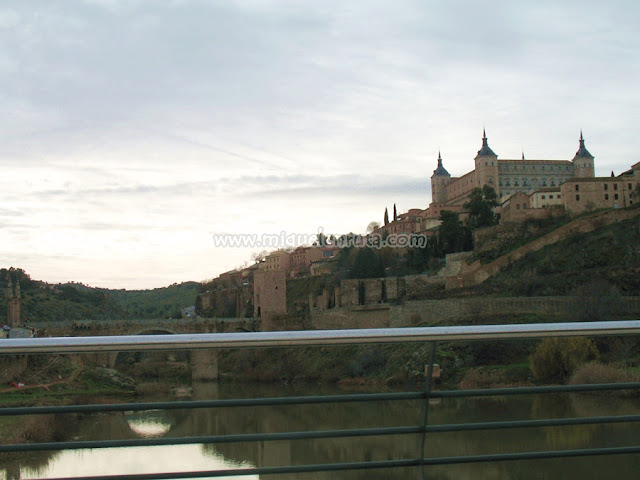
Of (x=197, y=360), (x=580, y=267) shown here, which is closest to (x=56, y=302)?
(x=580, y=267)

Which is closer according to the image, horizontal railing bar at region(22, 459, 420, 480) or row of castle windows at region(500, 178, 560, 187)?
horizontal railing bar at region(22, 459, 420, 480)

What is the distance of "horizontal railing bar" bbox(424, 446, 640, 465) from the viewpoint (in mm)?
2240

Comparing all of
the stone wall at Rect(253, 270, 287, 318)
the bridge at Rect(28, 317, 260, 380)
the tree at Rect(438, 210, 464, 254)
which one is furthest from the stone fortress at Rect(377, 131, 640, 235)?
the bridge at Rect(28, 317, 260, 380)

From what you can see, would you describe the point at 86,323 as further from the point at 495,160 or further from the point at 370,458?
the point at 495,160

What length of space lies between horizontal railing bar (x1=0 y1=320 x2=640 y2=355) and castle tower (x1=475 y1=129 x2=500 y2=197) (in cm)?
6930

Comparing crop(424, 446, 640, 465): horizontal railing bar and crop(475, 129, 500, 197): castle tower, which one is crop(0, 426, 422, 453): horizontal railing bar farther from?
crop(475, 129, 500, 197): castle tower

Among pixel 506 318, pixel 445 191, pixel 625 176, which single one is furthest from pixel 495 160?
pixel 506 318

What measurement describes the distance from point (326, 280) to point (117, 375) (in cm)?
5528

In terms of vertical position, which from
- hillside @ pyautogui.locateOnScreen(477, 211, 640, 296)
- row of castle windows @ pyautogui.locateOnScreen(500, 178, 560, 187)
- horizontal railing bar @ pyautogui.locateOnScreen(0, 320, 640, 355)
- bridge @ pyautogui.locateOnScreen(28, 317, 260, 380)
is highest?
row of castle windows @ pyautogui.locateOnScreen(500, 178, 560, 187)

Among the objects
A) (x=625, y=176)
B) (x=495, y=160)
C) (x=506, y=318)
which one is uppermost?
(x=495, y=160)

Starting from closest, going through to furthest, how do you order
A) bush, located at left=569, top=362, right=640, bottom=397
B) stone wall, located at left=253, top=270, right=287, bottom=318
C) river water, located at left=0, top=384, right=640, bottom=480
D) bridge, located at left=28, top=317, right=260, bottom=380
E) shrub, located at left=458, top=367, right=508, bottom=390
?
river water, located at left=0, top=384, right=640, bottom=480 → bush, located at left=569, top=362, right=640, bottom=397 → shrub, located at left=458, top=367, right=508, bottom=390 → bridge, located at left=28, top=317, right=260, bottom=380 → stone wall, located at left=253, top=270, right=287, bottom=318

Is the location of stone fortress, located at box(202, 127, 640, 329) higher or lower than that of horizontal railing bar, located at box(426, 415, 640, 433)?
higher

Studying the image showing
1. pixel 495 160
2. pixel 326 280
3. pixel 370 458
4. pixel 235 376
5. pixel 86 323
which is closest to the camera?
pixel 370 458

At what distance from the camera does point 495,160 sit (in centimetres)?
7156
